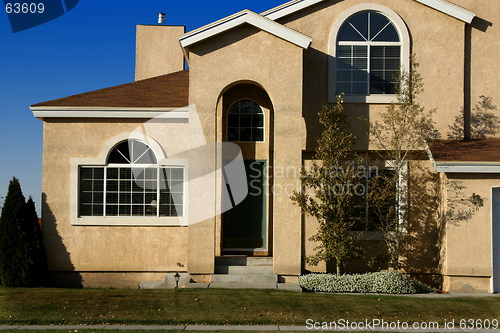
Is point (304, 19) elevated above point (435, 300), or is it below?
above

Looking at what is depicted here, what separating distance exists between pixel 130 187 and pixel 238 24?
514cm

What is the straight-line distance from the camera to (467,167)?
1066cm

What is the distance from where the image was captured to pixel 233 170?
41.7ft

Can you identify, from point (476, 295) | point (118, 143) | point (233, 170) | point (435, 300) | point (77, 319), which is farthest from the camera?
point (233, 170)

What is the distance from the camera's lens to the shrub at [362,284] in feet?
34.4

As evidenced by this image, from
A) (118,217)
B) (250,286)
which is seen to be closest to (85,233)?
(118,217)

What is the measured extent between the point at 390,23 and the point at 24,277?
1167 cm

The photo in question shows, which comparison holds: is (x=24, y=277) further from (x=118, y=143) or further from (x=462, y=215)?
(x=462, y=215)

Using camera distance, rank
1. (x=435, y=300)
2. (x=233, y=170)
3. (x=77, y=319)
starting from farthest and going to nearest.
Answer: (x=233, y=170) < (x=435, y=300) < (x=77, y=319)

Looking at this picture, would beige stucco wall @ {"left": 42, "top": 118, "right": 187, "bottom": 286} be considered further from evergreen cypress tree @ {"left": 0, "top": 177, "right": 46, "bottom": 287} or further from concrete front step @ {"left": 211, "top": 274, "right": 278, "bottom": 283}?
concrete front step @ {"left": 211, "top": 274, "right": 278, "bottom": 283}

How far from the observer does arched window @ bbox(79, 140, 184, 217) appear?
1179 centimetres

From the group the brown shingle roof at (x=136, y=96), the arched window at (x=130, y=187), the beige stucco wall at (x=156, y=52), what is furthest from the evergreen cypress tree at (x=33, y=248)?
the beige stucco wall at (x=156, y=52)

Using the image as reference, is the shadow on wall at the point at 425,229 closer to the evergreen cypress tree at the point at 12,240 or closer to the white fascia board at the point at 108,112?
the white fascia board at the point at 108,112

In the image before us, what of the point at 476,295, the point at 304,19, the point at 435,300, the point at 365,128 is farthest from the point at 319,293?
the point at 304,19
